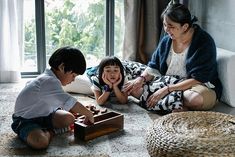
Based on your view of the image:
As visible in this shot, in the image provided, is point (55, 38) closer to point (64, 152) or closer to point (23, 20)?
point (23, 20)

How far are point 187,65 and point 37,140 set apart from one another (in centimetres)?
105

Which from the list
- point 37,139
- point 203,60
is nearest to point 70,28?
point 203,60

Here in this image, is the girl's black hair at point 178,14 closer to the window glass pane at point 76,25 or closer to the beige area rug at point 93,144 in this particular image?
the beige area rug at point 93,144

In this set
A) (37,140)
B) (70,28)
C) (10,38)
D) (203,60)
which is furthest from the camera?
(70,28)

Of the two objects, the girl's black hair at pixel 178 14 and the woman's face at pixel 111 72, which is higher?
the girl's black hair at pixel 178 14

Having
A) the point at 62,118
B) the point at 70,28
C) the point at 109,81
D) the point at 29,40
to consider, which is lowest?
the point at 62,118

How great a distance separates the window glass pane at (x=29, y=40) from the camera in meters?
3.17

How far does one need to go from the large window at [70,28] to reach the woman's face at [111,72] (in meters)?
1.02

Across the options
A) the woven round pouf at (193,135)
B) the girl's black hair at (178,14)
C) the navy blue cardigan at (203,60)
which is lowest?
the woven round pouf at (193,135)

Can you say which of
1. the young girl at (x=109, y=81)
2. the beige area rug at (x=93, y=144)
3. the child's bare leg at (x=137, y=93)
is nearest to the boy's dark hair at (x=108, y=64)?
the young girl at (x=109, y=81)

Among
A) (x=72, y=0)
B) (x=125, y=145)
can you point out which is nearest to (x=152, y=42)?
(x=72, y=0)

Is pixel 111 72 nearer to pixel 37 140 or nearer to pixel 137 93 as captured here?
pixel 137 93

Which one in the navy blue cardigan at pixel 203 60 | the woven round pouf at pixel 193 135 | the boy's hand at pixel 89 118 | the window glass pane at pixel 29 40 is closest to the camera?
the woven round pouf at pixel 193 135

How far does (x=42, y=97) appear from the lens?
5.83 ft
